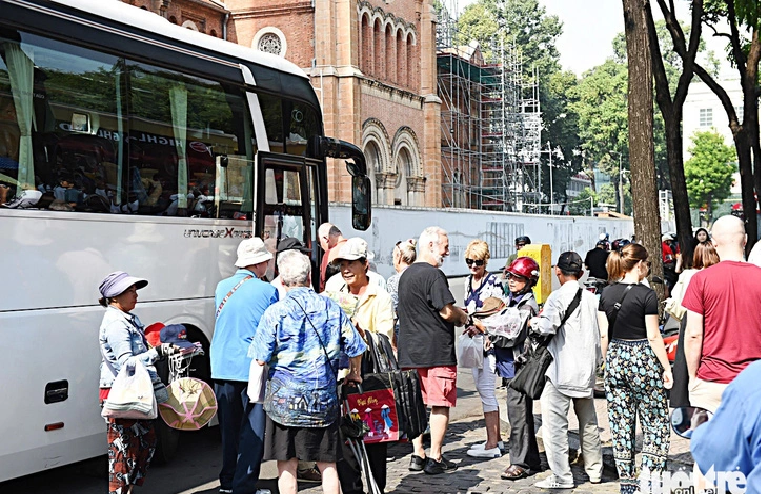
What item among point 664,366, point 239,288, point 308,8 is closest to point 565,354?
point 664,366

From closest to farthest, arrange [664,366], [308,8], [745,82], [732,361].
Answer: [732,361] < [664,366] < [745,82] < [308,8]

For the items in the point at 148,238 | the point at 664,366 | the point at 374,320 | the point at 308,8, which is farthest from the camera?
the point at 308,8

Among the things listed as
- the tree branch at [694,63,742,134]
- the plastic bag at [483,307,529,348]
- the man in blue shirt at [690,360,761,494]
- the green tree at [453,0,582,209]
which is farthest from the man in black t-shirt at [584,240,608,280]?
the green tree at [453,0,582,209]

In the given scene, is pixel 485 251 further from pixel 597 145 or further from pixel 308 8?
pixel 597 145

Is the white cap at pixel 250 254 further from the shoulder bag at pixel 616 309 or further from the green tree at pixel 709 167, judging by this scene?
the green tree at pixel 709 167

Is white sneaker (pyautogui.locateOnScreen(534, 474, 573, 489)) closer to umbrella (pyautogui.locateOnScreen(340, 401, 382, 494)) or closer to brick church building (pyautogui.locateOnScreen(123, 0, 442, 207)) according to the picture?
umbrella (pyautogui.locateOnScreen(340, 401, 382, 494))

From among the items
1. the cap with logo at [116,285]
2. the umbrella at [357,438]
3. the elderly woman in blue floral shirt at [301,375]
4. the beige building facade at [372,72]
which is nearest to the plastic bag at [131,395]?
the cap with logo at [116,285]

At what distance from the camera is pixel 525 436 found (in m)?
7.49

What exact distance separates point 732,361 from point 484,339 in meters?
2.57

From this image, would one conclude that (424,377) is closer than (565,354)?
No

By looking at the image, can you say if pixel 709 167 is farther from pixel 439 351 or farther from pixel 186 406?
pixel 186 406

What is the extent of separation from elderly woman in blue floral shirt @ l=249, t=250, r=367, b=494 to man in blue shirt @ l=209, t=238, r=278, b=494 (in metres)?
1.15

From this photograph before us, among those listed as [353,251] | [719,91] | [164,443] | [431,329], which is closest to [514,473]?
[431,329]

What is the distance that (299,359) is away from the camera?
552cm
